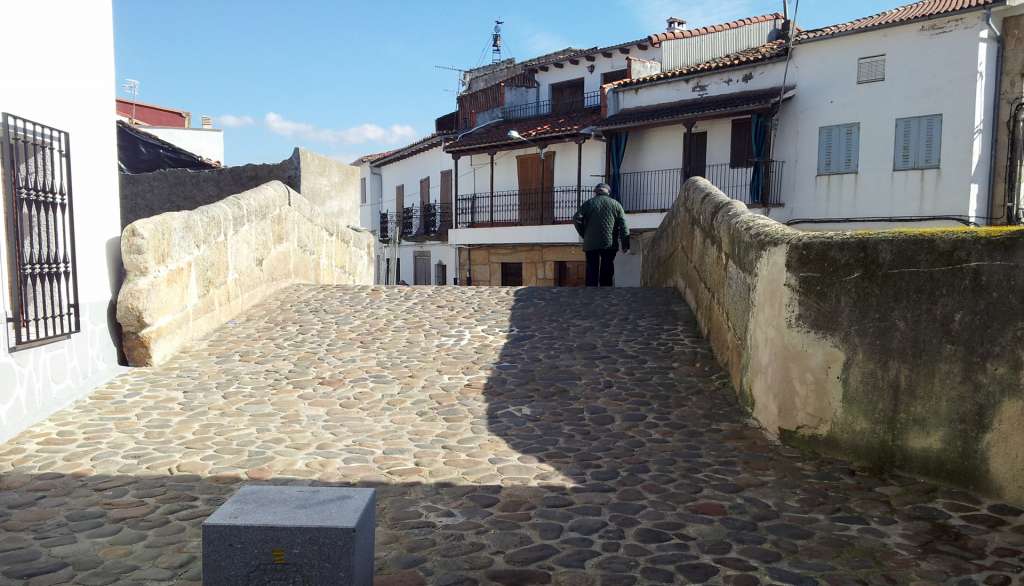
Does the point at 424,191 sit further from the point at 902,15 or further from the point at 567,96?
the point at 902,15

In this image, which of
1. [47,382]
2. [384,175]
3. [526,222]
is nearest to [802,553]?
[47,382]

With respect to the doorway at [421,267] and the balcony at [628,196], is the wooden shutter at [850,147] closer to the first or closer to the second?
the balcony at [628,196]

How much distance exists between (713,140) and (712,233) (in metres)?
13.7

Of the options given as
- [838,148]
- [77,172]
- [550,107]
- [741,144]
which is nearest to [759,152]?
[741,144]

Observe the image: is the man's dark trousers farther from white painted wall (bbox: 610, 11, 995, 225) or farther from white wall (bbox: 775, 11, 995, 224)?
white wall (bbox: 775, 11, 995, 224)

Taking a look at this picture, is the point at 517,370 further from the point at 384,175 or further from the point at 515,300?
the point at 384,175

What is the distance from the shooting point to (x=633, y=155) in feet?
68.0

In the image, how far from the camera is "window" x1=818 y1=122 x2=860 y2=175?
55.2 ft

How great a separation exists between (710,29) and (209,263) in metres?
18.6

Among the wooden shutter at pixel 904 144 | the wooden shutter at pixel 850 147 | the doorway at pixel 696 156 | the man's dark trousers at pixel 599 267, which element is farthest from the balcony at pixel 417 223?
the man's dark trousers at pixel 599 267

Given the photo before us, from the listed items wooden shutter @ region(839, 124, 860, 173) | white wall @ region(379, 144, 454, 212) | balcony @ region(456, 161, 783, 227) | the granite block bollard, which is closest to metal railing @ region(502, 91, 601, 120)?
white wall @ region(379, 144, 454, 212)

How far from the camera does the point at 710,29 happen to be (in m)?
21.5

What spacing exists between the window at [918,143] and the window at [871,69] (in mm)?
1096

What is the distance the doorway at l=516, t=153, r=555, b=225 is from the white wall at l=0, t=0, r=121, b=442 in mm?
17342
